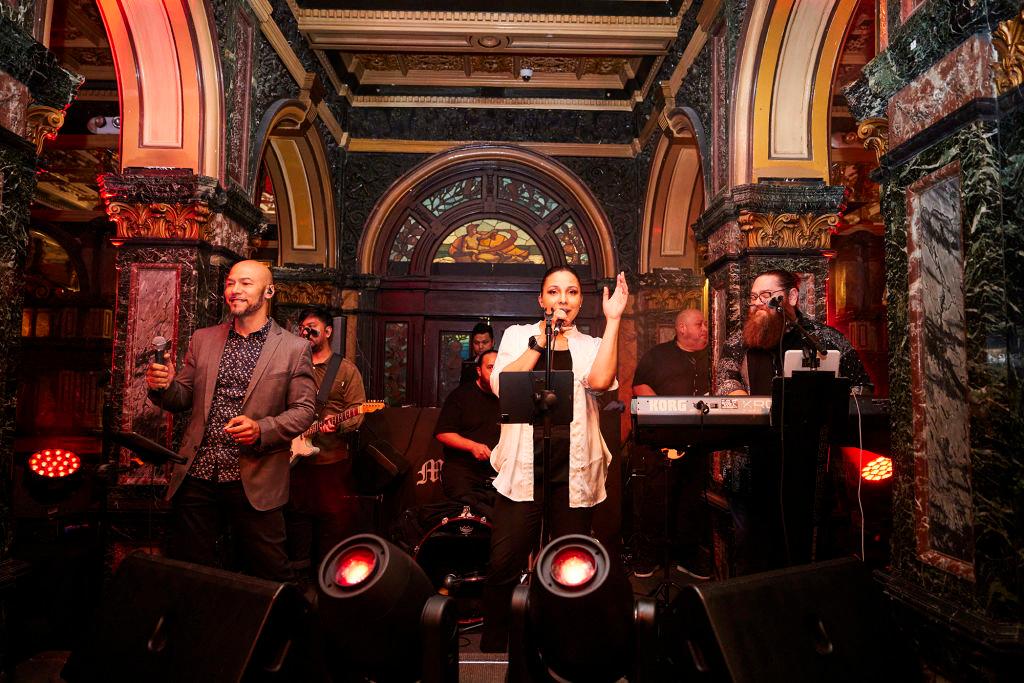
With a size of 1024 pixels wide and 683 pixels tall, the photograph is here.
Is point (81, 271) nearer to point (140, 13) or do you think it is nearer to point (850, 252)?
point (140, 13)

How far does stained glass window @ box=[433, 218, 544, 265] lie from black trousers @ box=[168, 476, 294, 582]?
6.38 metres

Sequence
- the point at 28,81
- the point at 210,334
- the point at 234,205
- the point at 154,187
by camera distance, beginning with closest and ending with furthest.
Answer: the point at 28,81 → the point at 210,334 → the point at 154,187 → the point at 234,205

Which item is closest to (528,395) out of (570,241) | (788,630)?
(788,630)

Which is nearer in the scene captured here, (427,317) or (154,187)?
(154,187)

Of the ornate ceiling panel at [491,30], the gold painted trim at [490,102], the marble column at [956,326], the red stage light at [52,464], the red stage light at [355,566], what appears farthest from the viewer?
the gold painted trim at [490,102]

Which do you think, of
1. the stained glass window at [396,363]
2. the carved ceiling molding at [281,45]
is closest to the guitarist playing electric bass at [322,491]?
the carved ceiling molding at [281,45]

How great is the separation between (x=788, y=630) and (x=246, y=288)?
266 cm

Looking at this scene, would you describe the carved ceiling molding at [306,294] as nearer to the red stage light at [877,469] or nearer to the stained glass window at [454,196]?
the stained glass window at [454,196]

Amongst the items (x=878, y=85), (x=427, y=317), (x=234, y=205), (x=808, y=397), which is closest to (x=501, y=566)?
(x=808, y=397)

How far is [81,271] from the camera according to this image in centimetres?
932

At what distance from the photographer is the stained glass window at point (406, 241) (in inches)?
357

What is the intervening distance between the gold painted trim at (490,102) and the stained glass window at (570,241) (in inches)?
58.7

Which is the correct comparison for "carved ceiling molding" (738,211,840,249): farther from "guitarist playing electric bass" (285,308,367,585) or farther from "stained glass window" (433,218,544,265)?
"stained glass window" (433,218,544,265)

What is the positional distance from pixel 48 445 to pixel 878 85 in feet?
32.7
